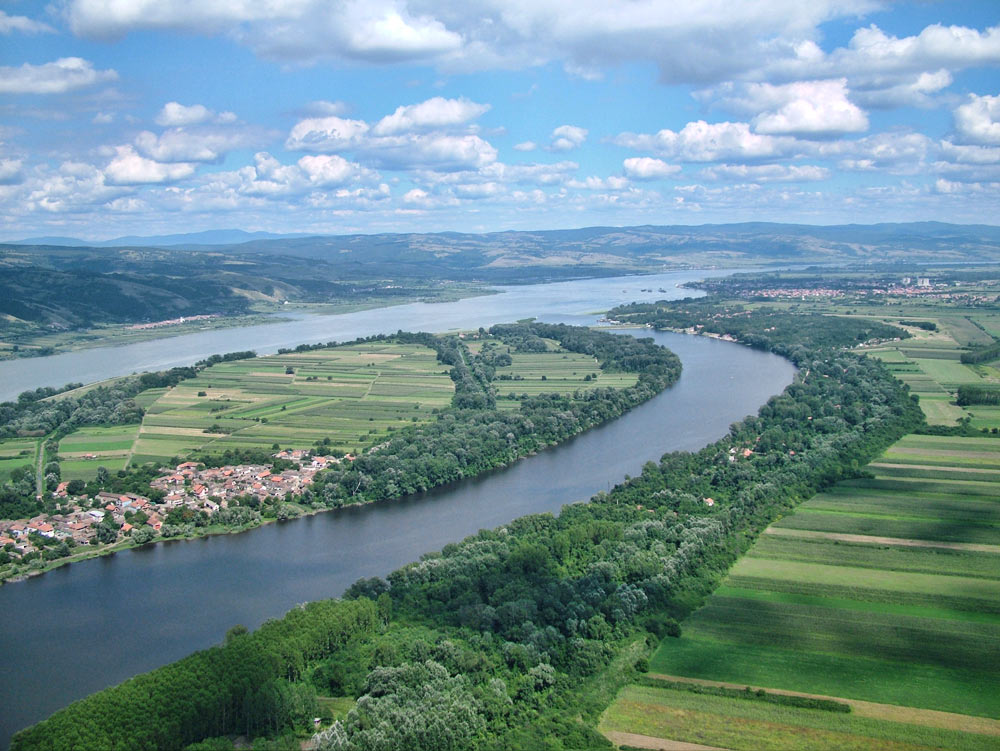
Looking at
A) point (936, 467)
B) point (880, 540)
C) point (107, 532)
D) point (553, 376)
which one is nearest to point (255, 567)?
point (107, 532)

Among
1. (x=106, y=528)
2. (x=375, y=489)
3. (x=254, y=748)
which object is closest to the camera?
(x=254, y=748)

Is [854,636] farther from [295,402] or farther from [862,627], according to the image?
[295,402]

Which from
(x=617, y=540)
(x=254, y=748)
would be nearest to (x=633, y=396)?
(x=617, y=540)

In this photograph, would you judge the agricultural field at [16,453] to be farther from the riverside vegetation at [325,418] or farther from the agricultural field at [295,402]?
the agricultural field at [295,402]

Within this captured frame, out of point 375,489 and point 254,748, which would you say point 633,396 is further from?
point 254,748

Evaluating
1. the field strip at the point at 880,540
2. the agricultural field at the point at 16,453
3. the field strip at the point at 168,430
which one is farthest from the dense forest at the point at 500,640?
the agricultural field at the point at 16,453

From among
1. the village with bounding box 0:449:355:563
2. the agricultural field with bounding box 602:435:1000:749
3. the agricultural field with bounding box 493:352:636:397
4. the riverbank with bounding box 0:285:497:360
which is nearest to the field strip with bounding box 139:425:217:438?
the village with bounding box 0:449:355:563

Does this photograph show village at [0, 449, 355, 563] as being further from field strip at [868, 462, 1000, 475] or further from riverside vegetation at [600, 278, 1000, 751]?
field strip at [868, 462, 1000, 475]
